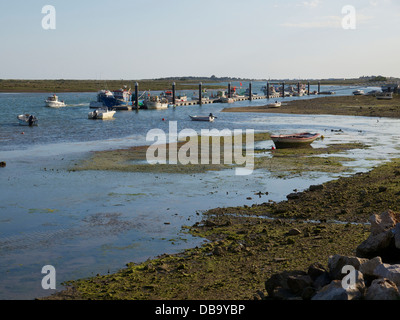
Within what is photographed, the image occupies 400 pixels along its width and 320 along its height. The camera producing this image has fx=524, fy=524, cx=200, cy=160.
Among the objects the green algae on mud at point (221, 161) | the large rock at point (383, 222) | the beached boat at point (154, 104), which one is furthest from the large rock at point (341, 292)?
the beached boat at point (154, 104)

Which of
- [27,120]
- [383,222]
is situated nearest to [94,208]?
[383,222]

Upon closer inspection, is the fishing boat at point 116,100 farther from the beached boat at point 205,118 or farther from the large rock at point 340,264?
the large rock at point 340,264

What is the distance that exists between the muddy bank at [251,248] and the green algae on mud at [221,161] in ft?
26.5

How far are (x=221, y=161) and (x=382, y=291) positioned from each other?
79.0 ft

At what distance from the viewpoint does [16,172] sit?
30.1m

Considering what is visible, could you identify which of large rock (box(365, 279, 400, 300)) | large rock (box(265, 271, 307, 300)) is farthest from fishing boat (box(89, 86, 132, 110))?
large rock (box(365, 279, 400, 300))

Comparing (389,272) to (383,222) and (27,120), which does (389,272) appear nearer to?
(383,222)

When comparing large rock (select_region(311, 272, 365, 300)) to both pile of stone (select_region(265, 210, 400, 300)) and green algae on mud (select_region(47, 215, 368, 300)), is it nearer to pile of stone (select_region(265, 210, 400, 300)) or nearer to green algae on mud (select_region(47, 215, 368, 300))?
pile of stone (select_region(265, 210, 400, 300))

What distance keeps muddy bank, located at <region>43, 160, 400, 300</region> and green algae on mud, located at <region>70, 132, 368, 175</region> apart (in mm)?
8066

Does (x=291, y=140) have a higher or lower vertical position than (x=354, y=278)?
higher

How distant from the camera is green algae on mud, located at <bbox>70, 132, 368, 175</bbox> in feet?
97.8

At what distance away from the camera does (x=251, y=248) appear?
15016 millimetres
